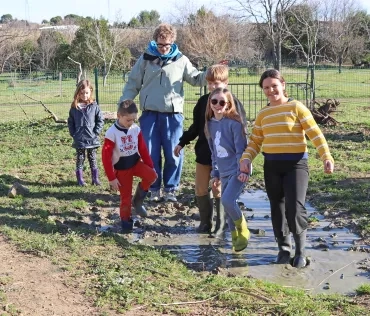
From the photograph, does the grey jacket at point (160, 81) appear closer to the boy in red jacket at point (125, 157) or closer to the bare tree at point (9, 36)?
the boy in red jacket at point (125, 157)

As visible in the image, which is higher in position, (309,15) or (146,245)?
(309,15)

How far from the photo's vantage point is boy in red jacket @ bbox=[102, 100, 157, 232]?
5598mm

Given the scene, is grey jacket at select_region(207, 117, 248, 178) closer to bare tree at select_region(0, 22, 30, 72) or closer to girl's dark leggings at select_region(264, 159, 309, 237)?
girl's dark leggings at select_region(264, 159, 309, 237)

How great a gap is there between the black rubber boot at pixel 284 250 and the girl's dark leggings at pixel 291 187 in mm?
63

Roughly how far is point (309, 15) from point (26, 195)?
29194 millimetres

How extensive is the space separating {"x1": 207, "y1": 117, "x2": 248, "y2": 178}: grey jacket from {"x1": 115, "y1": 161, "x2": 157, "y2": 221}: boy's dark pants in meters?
0.93

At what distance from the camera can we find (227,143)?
5094 millimetres

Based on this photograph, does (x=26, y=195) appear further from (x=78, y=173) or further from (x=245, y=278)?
(x=245, y=278)

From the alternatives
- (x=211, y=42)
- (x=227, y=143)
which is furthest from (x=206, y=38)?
(x=227, y=143)

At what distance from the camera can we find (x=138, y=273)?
172 inches

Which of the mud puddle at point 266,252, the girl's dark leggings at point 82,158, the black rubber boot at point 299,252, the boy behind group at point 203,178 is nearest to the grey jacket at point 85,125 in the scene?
the girl's dark leggings at point 82,158

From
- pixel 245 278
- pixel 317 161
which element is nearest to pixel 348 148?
pixel 317 161

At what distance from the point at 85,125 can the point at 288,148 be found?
372 centimetres

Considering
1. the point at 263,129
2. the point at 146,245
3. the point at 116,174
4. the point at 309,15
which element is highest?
the point at 309,15
